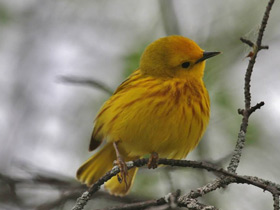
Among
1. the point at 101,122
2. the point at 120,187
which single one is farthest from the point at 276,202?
the point at 120,187

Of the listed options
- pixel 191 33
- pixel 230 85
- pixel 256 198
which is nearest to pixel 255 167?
pixel 256 198

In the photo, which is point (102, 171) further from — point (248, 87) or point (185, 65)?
point (248, 87)

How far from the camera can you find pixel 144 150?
14.5 feet

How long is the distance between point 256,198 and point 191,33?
96.9 inches

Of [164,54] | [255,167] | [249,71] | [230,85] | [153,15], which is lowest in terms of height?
[249,71]

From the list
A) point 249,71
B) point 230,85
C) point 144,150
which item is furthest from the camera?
point 230,85

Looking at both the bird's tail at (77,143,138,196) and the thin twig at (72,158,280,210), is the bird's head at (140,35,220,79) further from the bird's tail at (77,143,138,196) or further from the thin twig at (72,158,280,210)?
the thin twig at (72,158,280,210)

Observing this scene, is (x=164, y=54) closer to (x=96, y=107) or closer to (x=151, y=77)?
(x=151, y=77)

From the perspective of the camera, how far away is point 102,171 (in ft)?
16.8

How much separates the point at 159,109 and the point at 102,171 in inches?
51.6

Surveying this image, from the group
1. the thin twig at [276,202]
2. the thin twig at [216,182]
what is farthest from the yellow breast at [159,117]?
the thin twig at [276,202]

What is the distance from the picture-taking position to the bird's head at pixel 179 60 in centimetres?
456

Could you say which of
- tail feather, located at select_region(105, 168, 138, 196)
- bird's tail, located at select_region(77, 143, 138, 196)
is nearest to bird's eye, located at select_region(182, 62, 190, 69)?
bird's tail, located at select_region(77, 143, 138, 196)

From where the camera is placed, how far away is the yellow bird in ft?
13.6
